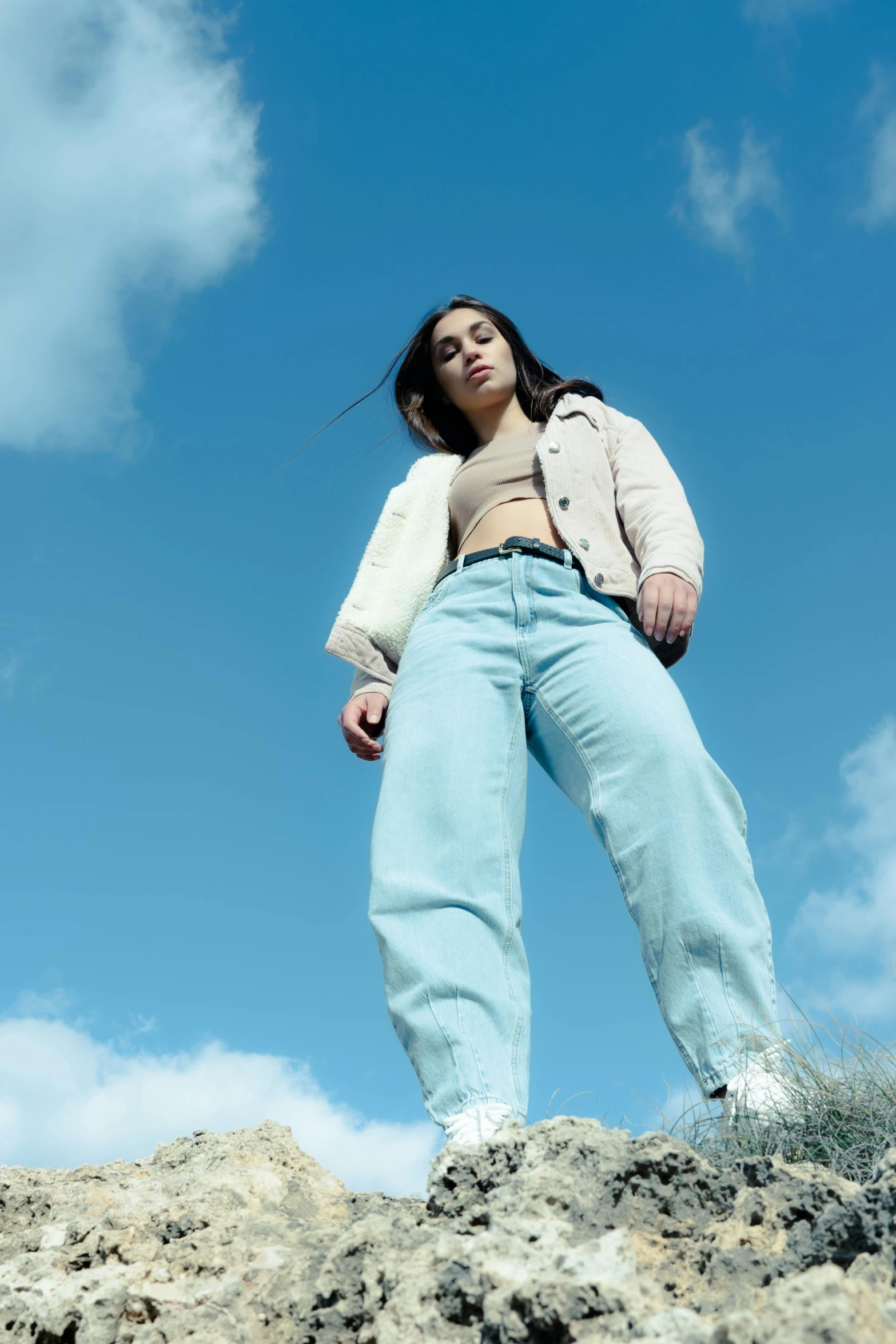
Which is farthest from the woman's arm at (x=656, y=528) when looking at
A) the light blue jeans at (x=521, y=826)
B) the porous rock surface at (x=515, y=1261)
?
the porous rock surface at (x=515, y=1261)

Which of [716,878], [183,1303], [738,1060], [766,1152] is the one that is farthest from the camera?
[716,878]

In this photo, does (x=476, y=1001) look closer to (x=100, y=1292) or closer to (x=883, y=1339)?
(x=100, y=1292)

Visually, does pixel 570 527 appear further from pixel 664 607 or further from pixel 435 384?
pixel 435 384

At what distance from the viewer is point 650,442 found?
143 inches

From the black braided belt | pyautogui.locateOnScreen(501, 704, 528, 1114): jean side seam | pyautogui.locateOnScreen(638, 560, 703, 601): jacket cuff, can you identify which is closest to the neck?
the black braided belt

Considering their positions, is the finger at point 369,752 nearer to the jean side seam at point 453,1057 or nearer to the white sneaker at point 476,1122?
the jean side seam at point 453,1057

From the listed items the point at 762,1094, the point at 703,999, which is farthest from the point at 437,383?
the point at 762,1094

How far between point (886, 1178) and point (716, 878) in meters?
1.11

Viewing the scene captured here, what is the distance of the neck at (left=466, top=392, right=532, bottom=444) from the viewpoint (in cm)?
391

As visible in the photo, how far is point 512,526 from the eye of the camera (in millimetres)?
3389

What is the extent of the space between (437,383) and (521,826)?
7.05ft

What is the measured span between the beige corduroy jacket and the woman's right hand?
0.05 meters

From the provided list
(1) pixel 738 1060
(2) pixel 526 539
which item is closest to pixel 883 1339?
(1) pixel 738 1060

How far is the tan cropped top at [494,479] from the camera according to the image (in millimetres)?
3561
